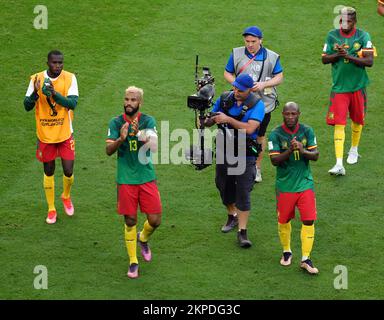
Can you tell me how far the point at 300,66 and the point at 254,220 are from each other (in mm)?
4471

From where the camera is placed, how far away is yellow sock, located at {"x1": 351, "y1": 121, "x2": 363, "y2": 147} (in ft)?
47.0

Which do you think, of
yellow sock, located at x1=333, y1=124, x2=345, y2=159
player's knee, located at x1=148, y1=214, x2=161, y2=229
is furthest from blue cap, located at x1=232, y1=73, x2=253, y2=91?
yellow sock, located at x1=333, y1=124, x2=345, y2=159

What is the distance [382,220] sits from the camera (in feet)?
42.2

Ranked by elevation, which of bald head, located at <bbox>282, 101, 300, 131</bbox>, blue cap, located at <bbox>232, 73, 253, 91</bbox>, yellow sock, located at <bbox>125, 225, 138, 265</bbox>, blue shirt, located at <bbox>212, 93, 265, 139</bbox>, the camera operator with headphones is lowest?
yellow sock, located at <bbox>125, 225, 138, 265</bbox>

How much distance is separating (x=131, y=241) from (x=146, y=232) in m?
0.31

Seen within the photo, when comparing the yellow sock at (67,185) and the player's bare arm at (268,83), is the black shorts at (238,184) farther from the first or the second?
the yellow sock at (67,185)

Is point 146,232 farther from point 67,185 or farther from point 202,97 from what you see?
point 202,97

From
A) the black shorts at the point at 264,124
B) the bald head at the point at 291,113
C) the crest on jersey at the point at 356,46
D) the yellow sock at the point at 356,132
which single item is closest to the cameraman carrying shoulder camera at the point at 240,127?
the bald head at the point at 291,113

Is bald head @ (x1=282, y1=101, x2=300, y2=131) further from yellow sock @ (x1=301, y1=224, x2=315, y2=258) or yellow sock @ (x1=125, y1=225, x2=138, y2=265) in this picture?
yellow sock @ (x1=125, y1=225, x2=138, y2=265)

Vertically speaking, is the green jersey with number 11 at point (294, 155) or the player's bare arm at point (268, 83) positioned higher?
the player's bare arm at point (268, 83)

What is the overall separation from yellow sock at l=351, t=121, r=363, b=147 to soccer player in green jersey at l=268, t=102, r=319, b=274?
111 inches

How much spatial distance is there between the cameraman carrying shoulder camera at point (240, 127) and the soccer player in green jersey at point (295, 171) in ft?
1.57

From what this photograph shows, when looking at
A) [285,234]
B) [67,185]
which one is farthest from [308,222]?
[67,185]

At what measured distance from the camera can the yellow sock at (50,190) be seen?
12.9m
